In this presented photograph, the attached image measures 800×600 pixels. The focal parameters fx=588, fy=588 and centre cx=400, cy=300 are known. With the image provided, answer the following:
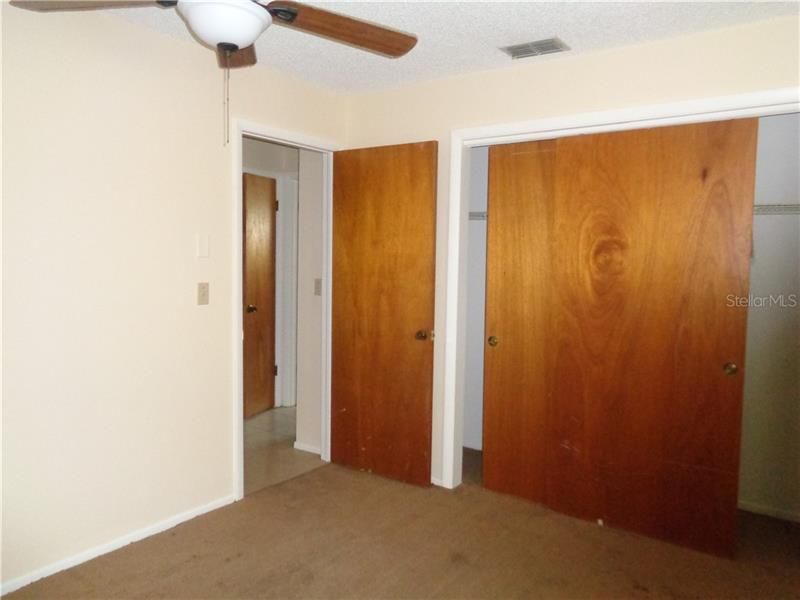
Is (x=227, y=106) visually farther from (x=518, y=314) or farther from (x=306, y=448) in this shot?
(x=306, y=448)

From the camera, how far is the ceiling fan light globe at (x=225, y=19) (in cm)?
179

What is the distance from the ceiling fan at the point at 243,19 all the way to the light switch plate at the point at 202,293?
1227 millimetres

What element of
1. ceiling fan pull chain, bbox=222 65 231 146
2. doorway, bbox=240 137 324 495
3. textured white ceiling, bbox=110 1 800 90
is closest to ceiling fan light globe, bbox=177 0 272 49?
textured white ceiling, bbox=110 1 800 90

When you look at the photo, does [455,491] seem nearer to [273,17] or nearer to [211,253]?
[211,253]

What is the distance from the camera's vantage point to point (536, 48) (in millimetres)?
2736

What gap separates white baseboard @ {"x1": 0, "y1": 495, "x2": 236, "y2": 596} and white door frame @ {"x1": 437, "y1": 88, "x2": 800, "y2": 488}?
4.16 feet

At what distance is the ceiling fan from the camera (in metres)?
1.77

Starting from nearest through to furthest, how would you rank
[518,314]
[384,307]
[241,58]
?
[241,58] → [518,314] → [384,307]

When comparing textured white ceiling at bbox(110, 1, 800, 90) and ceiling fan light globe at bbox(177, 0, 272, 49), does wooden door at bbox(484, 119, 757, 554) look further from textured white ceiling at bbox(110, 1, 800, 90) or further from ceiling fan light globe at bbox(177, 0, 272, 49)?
ceiling fan light globe at bbox(177, 0, 272, 49)

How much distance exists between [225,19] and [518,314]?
2019 millimetres

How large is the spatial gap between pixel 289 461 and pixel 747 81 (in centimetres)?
320

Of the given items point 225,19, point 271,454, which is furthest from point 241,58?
point 271,454

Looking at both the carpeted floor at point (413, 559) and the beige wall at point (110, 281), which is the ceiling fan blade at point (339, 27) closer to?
the beige wall at point (110, 281)

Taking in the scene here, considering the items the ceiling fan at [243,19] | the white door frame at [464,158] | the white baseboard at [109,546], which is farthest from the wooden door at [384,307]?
the ceiling fan at [243,19]
